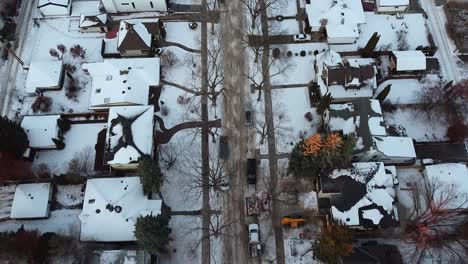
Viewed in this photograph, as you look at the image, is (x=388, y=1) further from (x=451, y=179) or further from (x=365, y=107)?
(x=451, y=179)

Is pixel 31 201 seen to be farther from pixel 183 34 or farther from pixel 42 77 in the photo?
pixel 183 34

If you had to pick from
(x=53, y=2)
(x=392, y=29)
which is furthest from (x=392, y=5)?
(x=53, y=2)

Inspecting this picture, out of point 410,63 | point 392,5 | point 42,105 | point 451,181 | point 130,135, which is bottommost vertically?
point 451,181

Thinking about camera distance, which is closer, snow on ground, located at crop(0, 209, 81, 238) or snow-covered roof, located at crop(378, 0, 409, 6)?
snow on ground, located at crop(0, 209, 81, 238)

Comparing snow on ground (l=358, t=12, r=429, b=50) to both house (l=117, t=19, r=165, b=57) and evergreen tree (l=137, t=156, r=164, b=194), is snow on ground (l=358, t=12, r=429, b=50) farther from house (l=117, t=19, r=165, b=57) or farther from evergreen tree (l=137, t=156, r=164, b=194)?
evergreen tree (l=137, t=156, r=164, b=194)

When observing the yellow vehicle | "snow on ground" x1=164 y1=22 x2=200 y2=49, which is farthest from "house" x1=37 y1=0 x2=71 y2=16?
the yellow vehicle

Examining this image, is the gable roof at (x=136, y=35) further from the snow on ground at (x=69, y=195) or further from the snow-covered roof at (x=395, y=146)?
the snow-covered roof at (x=395, y=146)
